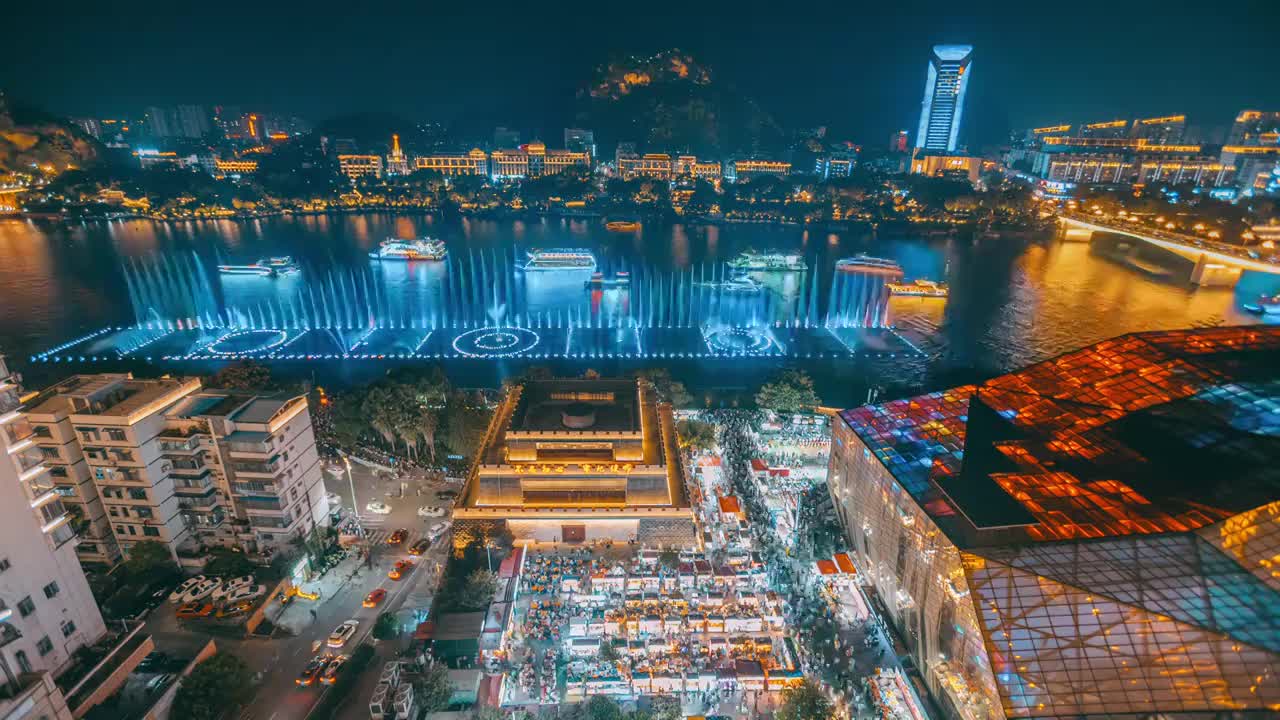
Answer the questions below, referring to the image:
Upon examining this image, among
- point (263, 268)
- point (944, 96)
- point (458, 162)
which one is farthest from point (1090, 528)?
point (944, 96)

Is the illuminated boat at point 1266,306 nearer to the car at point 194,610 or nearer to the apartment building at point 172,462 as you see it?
the apartment building at point 172,462

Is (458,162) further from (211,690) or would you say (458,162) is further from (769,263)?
(211,690)

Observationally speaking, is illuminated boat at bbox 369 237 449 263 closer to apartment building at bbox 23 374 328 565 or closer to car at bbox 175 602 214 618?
apartment building at bbox 23 374 328 565

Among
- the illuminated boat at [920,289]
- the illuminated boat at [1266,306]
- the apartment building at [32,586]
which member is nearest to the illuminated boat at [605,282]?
the illuminated boat at [920,289]

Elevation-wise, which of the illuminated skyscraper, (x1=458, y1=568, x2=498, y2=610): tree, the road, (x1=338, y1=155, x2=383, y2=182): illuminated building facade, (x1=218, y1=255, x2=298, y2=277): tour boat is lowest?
the road

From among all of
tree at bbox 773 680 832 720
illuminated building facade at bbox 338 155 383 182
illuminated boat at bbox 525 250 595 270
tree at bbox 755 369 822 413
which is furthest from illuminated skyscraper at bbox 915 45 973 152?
tree at bbox 773 680 832 720

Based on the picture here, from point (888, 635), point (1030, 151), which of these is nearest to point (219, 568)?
point (888, 635)

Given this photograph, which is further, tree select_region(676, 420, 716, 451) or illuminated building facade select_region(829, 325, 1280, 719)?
tree select_region(676, 420, 716, 451)
